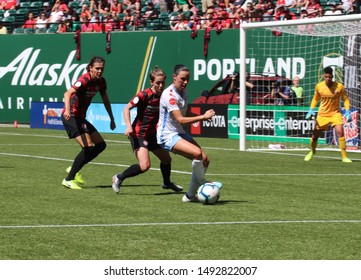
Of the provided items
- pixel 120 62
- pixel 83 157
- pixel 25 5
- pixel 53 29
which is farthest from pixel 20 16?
pixel 83 157

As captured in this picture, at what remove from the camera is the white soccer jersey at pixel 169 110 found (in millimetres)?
13828

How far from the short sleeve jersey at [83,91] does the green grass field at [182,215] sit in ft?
4.01

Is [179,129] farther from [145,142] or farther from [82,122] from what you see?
[82,122]

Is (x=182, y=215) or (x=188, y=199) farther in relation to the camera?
(x=188, y=199)

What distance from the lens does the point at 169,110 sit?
13820 mm

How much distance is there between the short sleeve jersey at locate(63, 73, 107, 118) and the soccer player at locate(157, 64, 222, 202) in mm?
2190

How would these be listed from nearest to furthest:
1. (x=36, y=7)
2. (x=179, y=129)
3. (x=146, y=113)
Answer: (x=179, y=129), (x=146, y=113), (x=36, y=7)

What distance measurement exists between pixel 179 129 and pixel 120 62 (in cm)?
2324

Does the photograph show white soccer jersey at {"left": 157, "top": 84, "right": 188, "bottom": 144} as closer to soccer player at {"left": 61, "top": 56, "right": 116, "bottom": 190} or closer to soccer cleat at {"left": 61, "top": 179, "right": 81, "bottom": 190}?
soccer player at {"left": 61, "top": 56, "right": 116, "bottom": 190}

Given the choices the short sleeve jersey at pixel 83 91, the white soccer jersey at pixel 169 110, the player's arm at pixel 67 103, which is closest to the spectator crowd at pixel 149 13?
the short sleeve jersey at pixel 83 91

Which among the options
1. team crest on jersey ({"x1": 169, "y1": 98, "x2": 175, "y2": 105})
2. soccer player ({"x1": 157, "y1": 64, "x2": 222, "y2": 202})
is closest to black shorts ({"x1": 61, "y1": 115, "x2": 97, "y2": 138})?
soccer player ({"x1": 157, "y1": 64, "x2": 222, "y2": 202})

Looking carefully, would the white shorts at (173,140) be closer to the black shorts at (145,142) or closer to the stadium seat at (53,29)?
the black shorts at (145,142)

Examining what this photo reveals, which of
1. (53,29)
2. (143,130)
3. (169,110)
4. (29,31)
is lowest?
(29,31)

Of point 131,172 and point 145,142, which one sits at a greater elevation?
point 145,142
